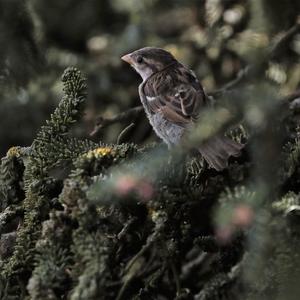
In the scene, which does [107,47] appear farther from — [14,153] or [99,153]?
[99,153]

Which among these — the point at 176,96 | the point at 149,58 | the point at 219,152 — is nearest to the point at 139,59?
the point at 149,58

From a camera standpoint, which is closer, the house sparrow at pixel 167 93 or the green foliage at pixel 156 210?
the green foliage at pixel 156 210

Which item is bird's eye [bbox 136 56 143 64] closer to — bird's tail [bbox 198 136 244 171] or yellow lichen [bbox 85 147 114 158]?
bird's tail [bbox 198 136 244 171]

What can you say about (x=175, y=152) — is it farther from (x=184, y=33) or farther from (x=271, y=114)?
(x=184, y=33)

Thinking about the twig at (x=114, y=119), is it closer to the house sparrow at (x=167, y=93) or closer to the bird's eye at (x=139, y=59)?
the house sparrow at (x=167, y=93)

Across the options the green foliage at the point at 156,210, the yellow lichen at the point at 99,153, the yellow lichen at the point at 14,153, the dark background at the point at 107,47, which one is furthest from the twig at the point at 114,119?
the yellow lichen at the point at 99,153

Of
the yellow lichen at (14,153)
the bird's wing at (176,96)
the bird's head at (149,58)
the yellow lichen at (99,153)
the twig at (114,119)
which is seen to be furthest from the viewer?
the bird's head at (149,58)

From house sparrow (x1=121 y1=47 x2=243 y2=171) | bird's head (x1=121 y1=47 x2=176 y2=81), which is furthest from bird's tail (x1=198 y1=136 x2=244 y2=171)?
bird's head (x1=121 y1=47 x2=176 y2=81)
